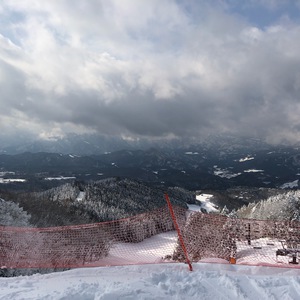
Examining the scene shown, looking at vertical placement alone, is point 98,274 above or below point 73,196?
below

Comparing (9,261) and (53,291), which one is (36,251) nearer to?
(9,261)

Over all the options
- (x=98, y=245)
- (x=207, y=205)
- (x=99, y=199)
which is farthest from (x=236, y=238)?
(x=207, y=205)

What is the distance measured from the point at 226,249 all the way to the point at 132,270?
5.86 metres

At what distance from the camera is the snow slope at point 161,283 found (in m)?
7.30

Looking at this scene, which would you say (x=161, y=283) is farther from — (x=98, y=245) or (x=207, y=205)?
(x=207, y=205)

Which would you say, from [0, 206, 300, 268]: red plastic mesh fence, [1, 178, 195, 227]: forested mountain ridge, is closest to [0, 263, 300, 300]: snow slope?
[0, 206, 300, 268]: red plastic mesh fence

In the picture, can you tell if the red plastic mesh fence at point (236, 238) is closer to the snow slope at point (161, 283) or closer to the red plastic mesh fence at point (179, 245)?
the red plastic mesh fence at point (179, 245)

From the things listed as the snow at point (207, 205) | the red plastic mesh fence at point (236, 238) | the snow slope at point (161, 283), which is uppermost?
the snow at point (207, 205)

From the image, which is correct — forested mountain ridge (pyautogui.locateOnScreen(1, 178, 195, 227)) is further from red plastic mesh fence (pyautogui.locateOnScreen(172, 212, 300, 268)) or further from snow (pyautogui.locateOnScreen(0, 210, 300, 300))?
snow (pyautogui.locateOnScreen(0, 210, 300, 300))

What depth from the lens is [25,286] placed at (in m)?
8.16

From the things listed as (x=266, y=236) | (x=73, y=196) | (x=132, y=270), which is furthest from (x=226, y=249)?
Result: (x=73, y=196)

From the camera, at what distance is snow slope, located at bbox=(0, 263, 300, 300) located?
7305 millimetres

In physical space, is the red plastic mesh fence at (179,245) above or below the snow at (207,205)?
below

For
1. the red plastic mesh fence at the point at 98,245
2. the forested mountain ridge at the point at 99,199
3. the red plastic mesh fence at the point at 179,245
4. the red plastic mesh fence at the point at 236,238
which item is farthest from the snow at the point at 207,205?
the red plastic mesh fence at the point at 236,238
